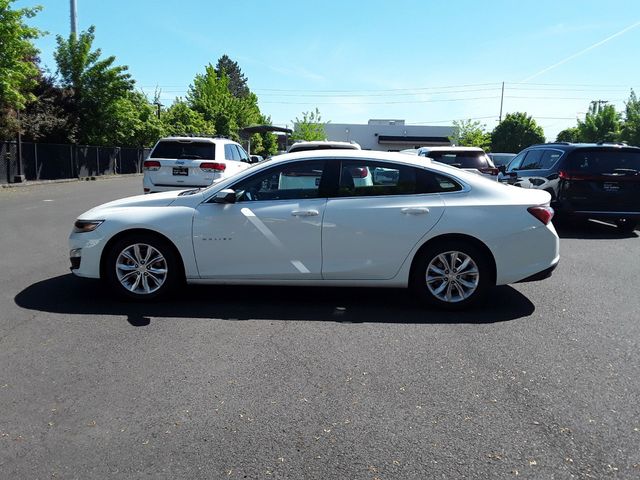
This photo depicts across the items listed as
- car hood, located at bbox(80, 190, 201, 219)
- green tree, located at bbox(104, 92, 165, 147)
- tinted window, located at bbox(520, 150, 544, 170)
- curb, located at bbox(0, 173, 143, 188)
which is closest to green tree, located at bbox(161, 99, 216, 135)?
green tree, located at bbox(104, 92, 165, 147)

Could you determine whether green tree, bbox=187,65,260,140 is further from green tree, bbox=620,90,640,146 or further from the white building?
green tree, bbox=620,90,640,146

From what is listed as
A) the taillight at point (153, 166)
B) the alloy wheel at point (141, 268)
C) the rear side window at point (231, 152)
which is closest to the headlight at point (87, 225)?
the alloy wheel at point (141, 268)

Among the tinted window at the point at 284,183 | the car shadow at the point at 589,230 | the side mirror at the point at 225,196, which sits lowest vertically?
the car shadow at the point at 589,230

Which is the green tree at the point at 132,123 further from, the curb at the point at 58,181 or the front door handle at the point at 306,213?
the front door handle at the point at 306,213

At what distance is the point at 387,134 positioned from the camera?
78.1 metres

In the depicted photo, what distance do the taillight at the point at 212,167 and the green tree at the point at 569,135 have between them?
5099 centimetres

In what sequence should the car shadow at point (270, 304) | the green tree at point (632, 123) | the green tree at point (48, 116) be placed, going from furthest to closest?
the green tree at point (632, 123), the green tree at point (48, 116), the car shadow at point (270, 304)

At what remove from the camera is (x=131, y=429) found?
338 centimetres

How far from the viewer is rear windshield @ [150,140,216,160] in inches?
498

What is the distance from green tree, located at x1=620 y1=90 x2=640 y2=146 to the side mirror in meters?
41.4

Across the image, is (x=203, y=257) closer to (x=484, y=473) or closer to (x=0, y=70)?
A: (x=484, y=473)

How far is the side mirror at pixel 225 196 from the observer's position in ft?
18.9

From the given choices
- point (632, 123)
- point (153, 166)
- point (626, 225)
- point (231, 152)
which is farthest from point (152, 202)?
point (632, 123)

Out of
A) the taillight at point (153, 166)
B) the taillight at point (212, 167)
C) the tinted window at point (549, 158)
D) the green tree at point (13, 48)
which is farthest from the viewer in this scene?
the green tree at point (13, 48)
